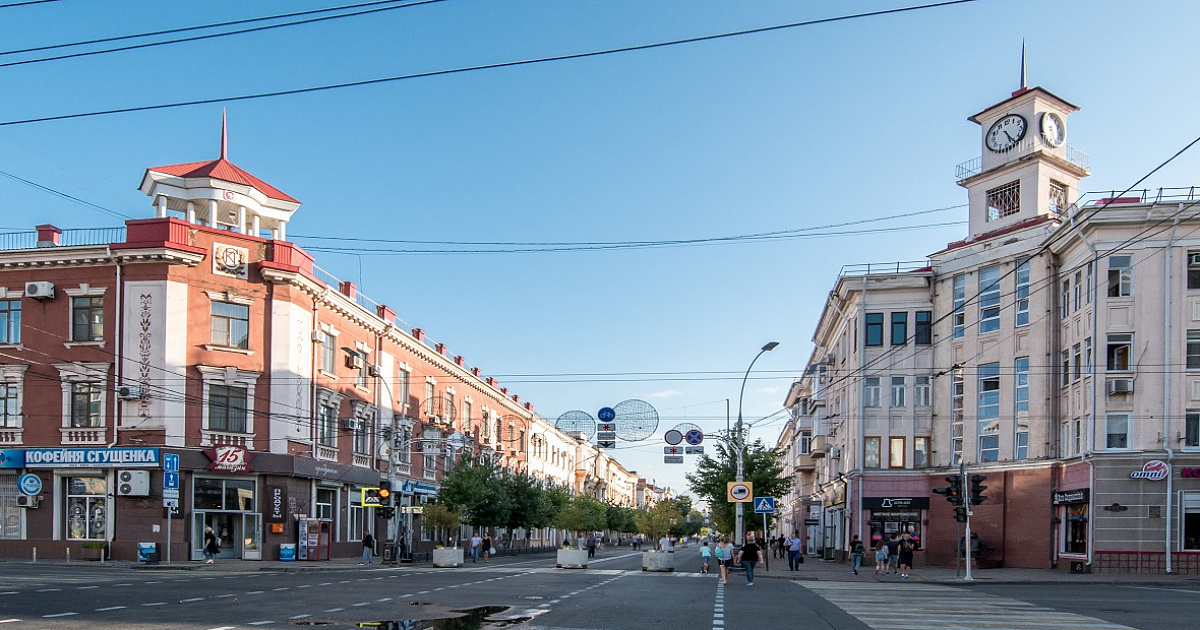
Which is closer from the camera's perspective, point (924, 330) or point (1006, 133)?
point (1006, 133)

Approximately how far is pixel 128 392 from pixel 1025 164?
133 feet

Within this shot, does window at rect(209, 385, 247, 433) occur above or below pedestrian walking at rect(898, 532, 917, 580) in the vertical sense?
above

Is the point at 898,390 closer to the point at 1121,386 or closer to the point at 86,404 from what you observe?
the point at 1121,386

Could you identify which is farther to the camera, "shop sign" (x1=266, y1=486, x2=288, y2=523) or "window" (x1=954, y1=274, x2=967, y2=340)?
"window" (x1=954, y1=274, x2=967, y2=340)

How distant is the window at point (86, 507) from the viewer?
41031mm

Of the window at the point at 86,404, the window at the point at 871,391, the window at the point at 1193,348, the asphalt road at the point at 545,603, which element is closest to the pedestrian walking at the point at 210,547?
the asphalt road at the point at 545,603

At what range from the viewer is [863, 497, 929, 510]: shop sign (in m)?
51.0

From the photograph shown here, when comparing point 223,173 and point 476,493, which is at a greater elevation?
point 223,173

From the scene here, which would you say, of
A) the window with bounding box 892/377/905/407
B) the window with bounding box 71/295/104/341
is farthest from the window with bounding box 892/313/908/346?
the window with bounding box 71/295/104/341

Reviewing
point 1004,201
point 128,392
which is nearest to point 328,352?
point 128,392

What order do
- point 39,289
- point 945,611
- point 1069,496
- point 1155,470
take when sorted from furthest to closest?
point 1069,496
point 39,289
point 1155,470
point 945,611

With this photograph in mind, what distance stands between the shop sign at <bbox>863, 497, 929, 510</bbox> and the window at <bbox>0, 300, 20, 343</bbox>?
39.1m

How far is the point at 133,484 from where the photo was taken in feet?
131

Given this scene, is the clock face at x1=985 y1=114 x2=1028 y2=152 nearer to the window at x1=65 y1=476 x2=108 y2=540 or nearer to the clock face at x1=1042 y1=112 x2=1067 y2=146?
the clock face at x1=1042 y1=112 x2=1067 y2=146
